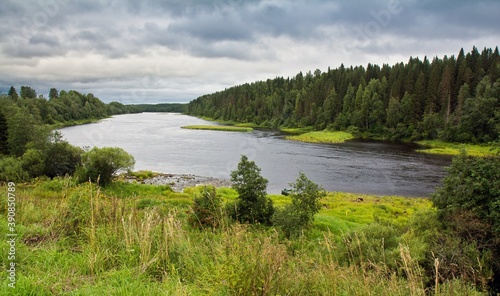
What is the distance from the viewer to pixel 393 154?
229ft

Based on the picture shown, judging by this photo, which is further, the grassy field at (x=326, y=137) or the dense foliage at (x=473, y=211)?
the grassy field at (x=326, y=137)

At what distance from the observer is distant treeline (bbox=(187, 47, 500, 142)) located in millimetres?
79812

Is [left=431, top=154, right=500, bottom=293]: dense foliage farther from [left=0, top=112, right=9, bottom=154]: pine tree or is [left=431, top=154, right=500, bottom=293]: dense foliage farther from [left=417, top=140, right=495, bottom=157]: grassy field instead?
[left=0, top=112, right=9, bottom=154]: pine tree

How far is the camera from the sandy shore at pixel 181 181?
46562 mm

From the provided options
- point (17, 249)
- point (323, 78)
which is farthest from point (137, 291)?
point (323, 78)

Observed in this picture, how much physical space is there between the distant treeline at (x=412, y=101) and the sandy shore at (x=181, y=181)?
54.5 meters

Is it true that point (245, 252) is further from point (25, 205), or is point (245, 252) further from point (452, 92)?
point (452, 92)

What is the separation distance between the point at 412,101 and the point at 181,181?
78031mm

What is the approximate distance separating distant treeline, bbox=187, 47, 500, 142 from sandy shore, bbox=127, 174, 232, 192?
54.5m

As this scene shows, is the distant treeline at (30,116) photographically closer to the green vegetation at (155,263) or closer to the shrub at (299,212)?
the shrub at (299,212)

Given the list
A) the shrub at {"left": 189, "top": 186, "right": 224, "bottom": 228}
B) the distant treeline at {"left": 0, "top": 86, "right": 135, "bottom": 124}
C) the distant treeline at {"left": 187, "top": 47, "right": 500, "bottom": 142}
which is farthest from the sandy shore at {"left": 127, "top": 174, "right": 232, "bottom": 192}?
the distant treeline at {"left": 0, "top": 86, "right": 135, "bottom": 124}

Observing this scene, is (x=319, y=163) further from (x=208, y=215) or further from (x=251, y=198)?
(x=208, y=215)

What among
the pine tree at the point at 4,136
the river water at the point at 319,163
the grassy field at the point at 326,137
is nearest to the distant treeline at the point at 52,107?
the pine tree at the point at 4,136

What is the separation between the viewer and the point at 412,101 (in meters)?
98.2
